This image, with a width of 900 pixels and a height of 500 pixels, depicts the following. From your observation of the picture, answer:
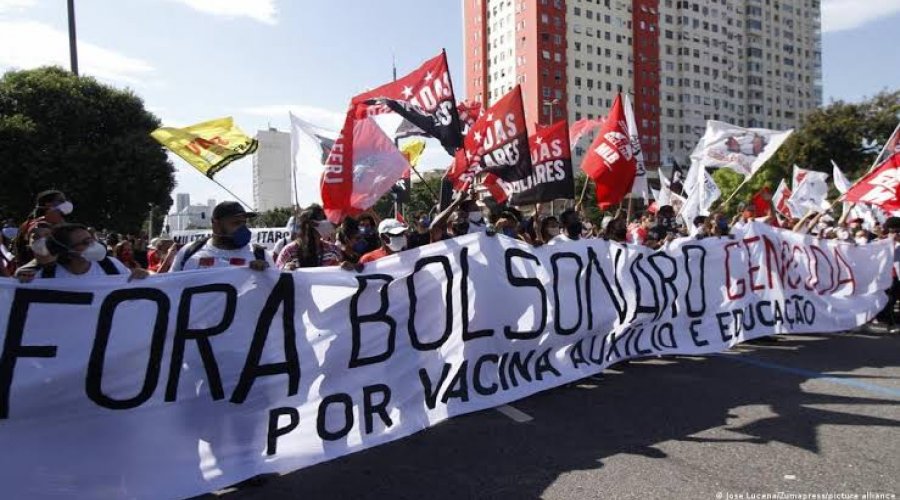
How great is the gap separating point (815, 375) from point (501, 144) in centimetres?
421

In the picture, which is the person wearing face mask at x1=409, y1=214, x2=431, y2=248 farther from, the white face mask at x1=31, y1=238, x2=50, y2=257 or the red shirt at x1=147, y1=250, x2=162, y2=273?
the red shirt at x1=147, y1=250, x2=162, y2=273

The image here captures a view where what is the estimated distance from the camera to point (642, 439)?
15.0 feet

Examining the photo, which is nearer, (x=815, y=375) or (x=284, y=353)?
(x=284, y=353)

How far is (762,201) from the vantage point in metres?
13.5

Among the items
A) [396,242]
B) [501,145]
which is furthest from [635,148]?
[396,242]

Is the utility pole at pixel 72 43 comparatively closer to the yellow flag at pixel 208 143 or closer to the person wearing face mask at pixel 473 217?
the yellow flag at pixel 208 143

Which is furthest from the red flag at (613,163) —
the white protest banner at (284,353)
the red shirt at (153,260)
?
the red shirt at (153,260)

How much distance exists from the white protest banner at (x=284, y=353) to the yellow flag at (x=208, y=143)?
3.42 metres

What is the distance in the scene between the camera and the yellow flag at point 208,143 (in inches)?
297

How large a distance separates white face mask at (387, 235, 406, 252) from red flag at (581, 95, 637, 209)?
391 centimetres

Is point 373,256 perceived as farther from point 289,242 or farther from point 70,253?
point 70,253

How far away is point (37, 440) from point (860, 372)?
673 centimetres

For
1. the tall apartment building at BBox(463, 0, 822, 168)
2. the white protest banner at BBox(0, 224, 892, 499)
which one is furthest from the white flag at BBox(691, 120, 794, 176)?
the tall apartment building at BBox(463, 0, 822, 168)

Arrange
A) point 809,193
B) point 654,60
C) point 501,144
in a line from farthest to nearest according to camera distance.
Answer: point 654,60 → point 809,193 → point 501,144
